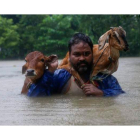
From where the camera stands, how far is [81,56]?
521cm

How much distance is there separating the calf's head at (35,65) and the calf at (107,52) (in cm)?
41

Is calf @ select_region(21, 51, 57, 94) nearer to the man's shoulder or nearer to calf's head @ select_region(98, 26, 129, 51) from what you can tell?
the man's shoulder

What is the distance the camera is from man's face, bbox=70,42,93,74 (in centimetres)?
518

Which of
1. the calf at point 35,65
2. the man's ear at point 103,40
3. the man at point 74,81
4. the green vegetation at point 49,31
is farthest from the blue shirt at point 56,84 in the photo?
the green vegetation at point 49,31

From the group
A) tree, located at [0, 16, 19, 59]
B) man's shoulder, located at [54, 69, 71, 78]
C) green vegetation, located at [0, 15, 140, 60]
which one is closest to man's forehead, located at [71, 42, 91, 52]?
man's shoulder, located at [54, 69, 71, 78]

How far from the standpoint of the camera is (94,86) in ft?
17.3

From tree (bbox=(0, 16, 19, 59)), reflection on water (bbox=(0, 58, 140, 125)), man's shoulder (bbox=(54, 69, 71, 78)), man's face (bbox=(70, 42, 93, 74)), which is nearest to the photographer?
reflection on water (bbox=(0, 58, 140, 125))

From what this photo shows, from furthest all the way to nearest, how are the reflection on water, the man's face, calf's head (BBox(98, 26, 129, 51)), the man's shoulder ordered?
the man's shoulder
the man's face
calf's head (BBox(98, 26, 129, 51))
the reflection on water

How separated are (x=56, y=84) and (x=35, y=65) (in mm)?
586

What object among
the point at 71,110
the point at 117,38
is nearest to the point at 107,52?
the point at 117,38

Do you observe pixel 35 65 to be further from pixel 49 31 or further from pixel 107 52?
pixel 49 31

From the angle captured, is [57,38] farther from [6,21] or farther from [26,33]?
[6,21]
